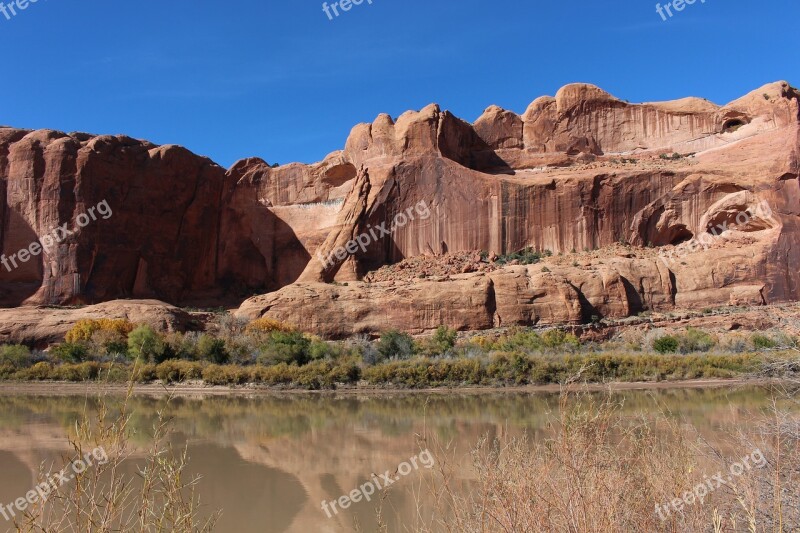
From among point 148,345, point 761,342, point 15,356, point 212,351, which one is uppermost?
point 148,345

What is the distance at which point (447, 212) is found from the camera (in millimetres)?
40250

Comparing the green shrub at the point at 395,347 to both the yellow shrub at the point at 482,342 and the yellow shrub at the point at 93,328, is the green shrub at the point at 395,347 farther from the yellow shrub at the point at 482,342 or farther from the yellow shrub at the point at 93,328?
the yellow shrub at the point at 93,328

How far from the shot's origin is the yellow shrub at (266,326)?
32.2 m

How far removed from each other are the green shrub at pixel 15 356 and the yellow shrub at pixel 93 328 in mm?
2103

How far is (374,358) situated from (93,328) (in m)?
13.7

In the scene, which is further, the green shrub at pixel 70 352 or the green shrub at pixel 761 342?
the green shrub at pixel 70 352

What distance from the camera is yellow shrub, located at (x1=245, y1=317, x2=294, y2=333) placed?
32156mm

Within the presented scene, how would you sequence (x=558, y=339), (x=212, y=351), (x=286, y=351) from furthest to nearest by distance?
1. (x=558, y=339)
2. (x=212, y=351)
3. (x=286, y=351)

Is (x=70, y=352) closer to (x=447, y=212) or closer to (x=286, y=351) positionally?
(x=286, y=351)

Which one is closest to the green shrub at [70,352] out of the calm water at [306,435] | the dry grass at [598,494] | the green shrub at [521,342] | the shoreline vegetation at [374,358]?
the shoreline vegetation at [374,358]

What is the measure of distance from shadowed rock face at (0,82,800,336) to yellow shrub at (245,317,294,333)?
35.3 inches

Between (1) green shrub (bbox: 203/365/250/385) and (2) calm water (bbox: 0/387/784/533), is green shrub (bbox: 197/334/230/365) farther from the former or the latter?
(2) calm water (bbox: 0/387/784/533)

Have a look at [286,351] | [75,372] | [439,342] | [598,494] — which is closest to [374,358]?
[286,351]

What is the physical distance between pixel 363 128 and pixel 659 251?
20610 mm
